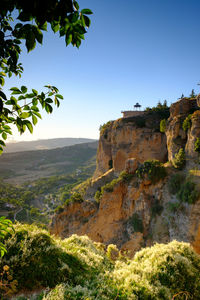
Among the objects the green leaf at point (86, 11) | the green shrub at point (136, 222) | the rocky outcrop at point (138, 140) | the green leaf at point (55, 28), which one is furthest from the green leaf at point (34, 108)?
the rocky outcrop at point (138, 140)

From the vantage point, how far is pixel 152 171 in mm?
17781

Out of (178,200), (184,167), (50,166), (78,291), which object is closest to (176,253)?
(78,291)

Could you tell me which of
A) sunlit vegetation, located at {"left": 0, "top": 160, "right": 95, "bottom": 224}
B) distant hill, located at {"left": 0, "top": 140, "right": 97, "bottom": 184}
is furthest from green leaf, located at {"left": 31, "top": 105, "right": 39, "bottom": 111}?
distant hill, located at {"left": 0, "top": 140, "right": 97, "bottom": 184}

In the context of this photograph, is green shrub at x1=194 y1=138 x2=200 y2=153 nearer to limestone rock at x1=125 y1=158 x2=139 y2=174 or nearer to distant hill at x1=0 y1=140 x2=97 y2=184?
limestone rock at x1=125 y1=158 x2=139 y2=174

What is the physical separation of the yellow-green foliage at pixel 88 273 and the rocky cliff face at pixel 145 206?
31.6 feet

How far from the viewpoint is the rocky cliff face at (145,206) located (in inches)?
554

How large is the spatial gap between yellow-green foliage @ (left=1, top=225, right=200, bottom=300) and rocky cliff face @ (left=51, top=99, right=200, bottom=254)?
9617mm

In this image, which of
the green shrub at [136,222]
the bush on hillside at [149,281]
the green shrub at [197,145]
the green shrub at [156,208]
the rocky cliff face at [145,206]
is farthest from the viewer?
the green shrub at [136,222]

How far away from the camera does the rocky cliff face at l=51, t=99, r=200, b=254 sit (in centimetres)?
1406

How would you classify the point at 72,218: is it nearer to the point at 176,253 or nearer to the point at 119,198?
the point at 119,198

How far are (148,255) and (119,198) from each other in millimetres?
15799

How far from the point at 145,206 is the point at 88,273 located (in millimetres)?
14792

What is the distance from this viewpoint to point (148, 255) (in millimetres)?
5004

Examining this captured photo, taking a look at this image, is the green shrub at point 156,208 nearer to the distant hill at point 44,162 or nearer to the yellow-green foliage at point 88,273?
the yellow-green foliage at point 88,273
